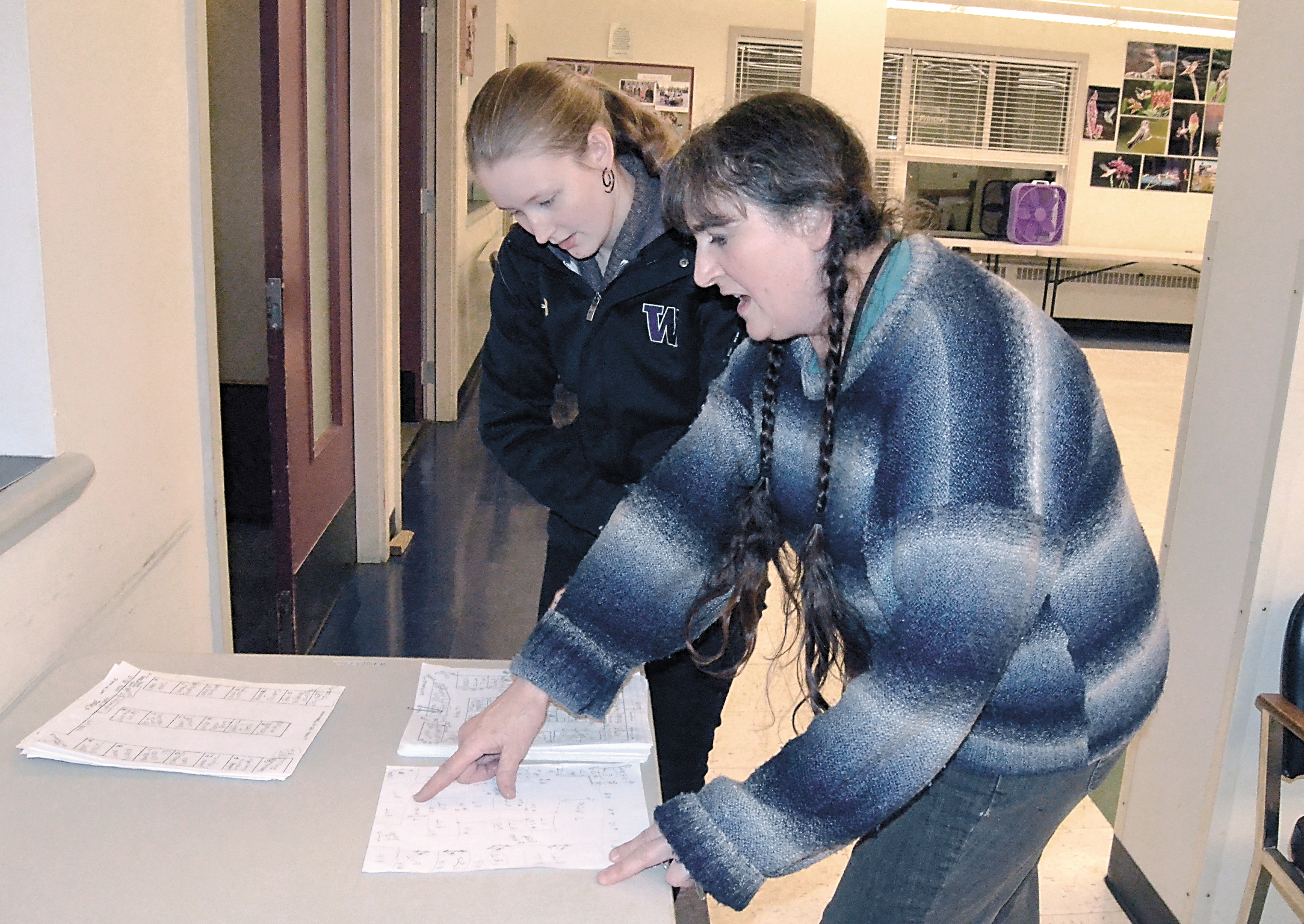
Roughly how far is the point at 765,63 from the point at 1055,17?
7.30 feet

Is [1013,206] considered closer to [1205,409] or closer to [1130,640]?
[1205,409]

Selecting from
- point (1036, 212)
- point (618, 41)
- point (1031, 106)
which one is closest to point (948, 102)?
point (1031, 106)

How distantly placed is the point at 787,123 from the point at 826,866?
170 centimetres

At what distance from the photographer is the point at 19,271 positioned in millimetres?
1192

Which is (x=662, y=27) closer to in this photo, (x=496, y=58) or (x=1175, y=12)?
(x=496, y=58)

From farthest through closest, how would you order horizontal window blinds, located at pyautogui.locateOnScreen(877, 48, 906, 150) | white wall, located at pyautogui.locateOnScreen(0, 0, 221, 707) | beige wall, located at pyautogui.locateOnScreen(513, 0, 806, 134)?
horizontal window blinds, located at pyautogui.locateOnScreen(877, 48, 906, 150) → beige wall, located at pyautogui.locateOnScreen(513, 0, 806, 134) → white wall, located at pyautogui.locateOnScreen(0, 0, 221, 707)

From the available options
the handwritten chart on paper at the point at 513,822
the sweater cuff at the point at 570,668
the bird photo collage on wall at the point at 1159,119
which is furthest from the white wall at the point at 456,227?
the bird photo collage on wall at the point at 1159,119

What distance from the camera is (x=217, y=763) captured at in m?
1.07

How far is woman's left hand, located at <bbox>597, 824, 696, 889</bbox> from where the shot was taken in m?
0.92

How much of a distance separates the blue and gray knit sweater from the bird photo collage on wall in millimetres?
9139

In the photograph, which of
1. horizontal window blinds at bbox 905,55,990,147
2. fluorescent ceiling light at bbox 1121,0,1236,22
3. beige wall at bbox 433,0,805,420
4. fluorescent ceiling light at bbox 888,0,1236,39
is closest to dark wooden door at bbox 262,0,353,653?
beige wall at bbox 433,0,805,420

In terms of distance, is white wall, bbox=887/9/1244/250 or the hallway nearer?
the hallway

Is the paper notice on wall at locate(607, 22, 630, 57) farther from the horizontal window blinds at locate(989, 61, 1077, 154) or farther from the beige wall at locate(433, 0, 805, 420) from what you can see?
the horizontal window blinds at locate(989, 61, 1077, 154)

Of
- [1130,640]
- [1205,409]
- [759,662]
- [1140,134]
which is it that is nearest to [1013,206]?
[1140,134]
